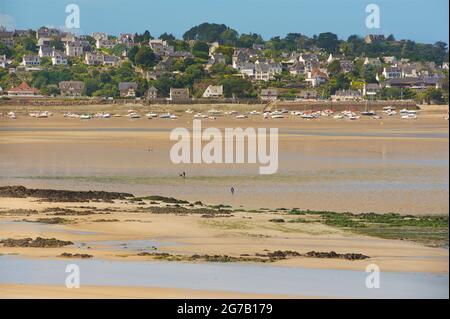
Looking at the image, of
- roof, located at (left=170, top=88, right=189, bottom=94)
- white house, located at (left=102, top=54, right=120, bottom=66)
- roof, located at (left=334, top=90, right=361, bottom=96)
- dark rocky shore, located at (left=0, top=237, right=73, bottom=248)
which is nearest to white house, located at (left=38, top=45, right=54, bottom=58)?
white house, located at (left=102, top=54, right=120, bottom=66)

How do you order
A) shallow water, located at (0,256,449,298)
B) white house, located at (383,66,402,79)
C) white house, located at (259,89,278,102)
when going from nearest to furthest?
shallow water, located at (0,256,449,298), white house, located at (259,89,278,102), white house, located at (383,66,402,79)

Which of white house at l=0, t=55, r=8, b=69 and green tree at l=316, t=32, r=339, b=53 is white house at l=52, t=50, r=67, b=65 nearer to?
white house at l=0, t=55, r=8, b=69

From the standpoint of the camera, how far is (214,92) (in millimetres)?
76000

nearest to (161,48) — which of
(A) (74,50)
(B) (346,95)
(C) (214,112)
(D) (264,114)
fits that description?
(A) (74,50)

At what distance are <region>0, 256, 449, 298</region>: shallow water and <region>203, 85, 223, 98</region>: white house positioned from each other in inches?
2535

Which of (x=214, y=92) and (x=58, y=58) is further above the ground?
(x=58, y=58)

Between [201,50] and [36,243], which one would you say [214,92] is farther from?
[36,243]

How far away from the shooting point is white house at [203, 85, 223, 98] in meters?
75.5

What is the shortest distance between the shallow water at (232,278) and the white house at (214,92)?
64.4 metres

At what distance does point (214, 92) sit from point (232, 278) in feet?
216

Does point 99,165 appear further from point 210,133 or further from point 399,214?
point 210,133

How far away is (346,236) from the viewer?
13.5m

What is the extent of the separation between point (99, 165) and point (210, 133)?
14.4m
